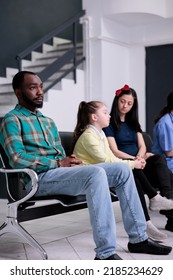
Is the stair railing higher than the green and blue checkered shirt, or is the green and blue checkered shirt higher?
the stair railing

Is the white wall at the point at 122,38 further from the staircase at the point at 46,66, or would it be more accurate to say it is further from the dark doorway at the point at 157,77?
the staircase at the point at 46,66

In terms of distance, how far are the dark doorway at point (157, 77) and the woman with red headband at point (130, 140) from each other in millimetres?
4106

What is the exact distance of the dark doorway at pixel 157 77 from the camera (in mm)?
7754

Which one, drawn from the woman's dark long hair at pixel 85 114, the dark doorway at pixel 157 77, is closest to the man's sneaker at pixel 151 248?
the woman's dark long hair at pixel 85 114

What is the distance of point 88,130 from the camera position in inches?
123

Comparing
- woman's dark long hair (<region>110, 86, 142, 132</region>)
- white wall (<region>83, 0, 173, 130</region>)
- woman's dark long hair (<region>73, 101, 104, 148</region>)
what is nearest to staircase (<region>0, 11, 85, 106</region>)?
white wall (<region>83, 0, 173, 130</region>)

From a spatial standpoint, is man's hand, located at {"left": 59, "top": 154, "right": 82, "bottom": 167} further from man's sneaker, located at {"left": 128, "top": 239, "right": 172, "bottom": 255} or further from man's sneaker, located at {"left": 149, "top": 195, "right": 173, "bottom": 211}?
man's sneaker, located at {"left": 149, "top": 195, "right": 173, "bottom": 211}

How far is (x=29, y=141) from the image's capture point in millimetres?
2766

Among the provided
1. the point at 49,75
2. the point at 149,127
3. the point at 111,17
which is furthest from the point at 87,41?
the point at 149,127

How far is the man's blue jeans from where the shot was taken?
242 cm

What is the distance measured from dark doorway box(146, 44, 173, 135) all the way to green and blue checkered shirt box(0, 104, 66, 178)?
5.09 metres

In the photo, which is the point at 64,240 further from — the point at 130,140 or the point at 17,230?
the point at 130,140

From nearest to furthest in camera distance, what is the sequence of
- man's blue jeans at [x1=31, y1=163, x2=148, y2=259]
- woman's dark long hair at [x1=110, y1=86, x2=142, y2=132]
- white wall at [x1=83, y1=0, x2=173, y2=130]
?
man's blue jeans at [x1=31, y1=163, x2=148, y2=259] → woman's dark long hair at [x1=110, y1=86, x2=142, y2=132] → white wall at [x1=83, y1=0, x2=173, y2=130]
